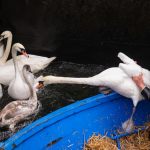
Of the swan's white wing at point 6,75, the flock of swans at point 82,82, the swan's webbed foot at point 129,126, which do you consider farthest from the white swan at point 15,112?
the swan's webbed foot at point 129,126

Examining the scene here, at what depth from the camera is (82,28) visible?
4762 mm

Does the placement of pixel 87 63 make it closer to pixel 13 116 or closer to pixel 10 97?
pixel 10 97

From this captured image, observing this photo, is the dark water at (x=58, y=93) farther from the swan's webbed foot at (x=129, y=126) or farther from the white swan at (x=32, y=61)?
the swan's webbed foot at (x=129, y=126)

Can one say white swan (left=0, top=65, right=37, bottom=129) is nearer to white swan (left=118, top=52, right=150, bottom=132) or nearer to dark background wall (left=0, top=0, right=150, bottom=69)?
white swan (left=118, top=52, right=150, bottom=132)

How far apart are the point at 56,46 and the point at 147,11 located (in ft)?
8.00

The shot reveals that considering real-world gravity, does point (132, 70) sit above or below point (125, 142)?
above

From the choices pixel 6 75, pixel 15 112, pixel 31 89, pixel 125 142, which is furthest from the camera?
pixel 6 75

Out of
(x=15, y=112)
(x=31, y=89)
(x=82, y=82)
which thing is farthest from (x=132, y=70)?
(x=15, y=112)

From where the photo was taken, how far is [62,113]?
2.41 meters

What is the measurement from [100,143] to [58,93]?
150cm

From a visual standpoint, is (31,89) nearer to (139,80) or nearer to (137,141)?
(139,80)

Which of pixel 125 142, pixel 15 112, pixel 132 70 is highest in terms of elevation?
pixel 132 70

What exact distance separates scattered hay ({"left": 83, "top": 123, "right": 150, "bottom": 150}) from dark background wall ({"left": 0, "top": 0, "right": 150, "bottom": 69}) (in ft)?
7.77

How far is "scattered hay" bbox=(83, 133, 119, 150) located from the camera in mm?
2623
